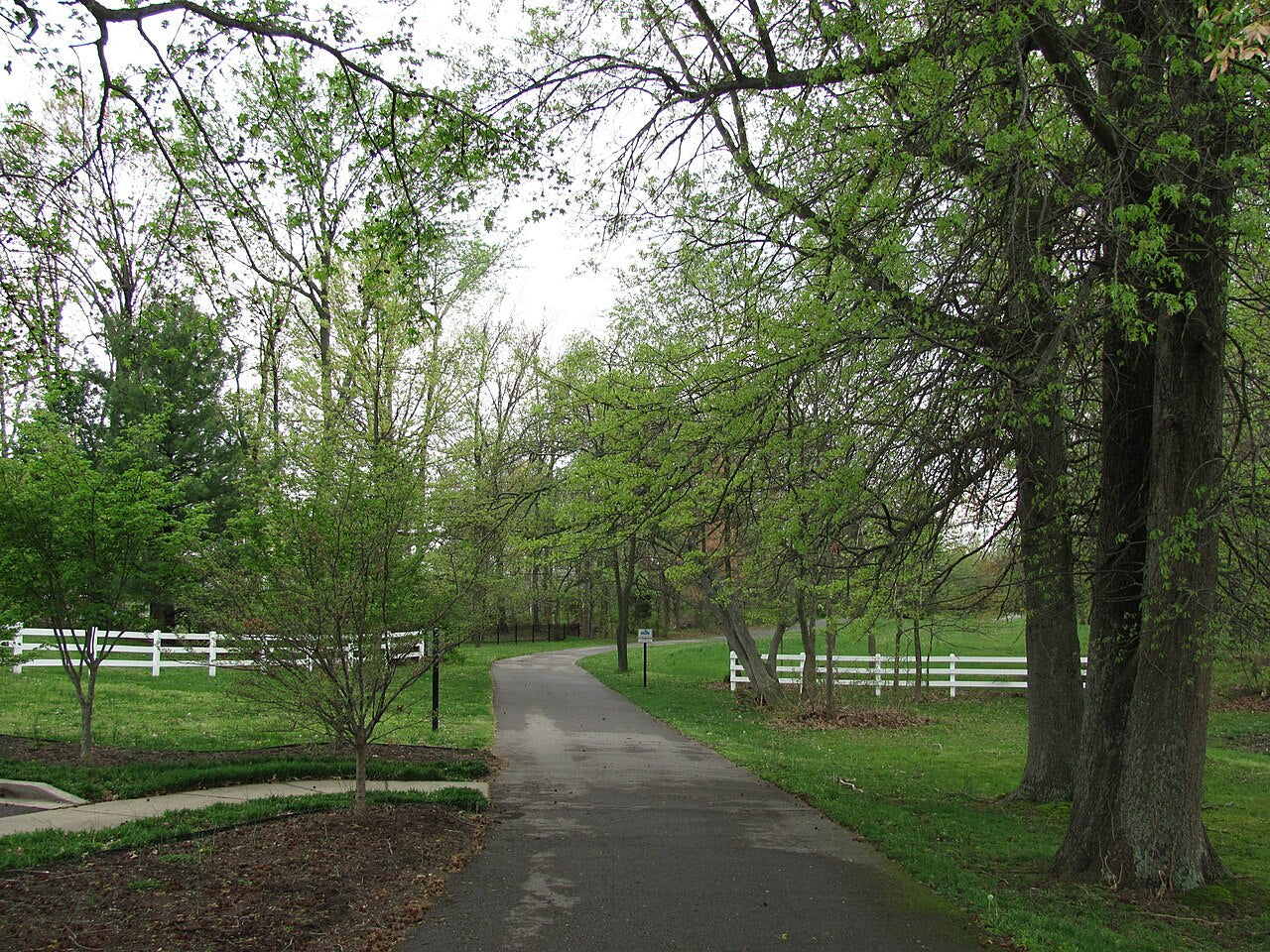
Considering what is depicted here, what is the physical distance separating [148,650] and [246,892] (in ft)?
52.1

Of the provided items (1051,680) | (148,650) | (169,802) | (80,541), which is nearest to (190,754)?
(169,802)

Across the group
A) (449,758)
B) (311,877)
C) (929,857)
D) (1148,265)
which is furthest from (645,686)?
(1148,265)

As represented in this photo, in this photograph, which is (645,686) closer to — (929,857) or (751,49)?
(929,857)

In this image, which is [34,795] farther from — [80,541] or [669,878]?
[669,878]

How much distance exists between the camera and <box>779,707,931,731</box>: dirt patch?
→ 650 inches

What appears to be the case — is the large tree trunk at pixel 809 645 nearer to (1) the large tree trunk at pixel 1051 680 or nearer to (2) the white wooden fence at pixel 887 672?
(2) the white wooden fence at pixel 887 672

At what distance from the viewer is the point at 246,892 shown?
17.6ft

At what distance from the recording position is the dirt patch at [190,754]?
923 centimetres

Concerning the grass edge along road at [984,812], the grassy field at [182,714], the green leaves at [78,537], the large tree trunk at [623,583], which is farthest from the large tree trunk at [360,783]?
the large tree trunk at [623,583]

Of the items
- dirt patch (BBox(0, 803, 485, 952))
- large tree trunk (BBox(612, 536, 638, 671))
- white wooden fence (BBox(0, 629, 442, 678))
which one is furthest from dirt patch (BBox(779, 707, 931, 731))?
dirt patch (BBox(0, 803, 485, 952))

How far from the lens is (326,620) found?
7.27 m

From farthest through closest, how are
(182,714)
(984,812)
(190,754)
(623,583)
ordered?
(623,583)
(182,714)
(190,754)
(984,812)

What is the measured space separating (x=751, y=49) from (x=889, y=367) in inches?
135

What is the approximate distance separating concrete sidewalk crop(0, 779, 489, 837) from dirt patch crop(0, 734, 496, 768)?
1.13m
